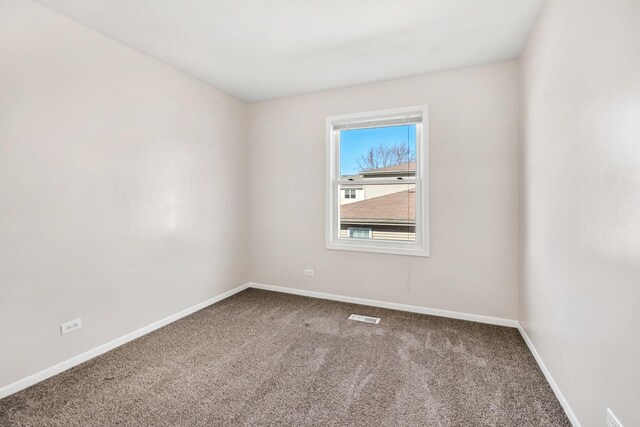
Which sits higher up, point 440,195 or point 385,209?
point 440,195

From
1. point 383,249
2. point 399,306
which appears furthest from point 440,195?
point 399,306

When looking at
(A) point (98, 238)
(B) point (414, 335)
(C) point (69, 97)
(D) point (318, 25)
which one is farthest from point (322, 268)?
(C) point (69, 97)

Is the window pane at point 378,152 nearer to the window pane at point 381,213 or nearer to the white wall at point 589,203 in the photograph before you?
the window pane at point 381,213

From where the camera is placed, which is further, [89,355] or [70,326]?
[89,355]

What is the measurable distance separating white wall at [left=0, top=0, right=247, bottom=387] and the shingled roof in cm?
176

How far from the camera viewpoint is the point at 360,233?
374cm

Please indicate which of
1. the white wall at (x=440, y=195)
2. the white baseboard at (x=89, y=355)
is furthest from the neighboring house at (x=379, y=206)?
the white baseboard at (x=89, y=355)

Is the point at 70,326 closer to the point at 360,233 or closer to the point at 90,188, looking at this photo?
the point at 90,188

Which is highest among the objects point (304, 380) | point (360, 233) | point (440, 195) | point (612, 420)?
point (440, 195)

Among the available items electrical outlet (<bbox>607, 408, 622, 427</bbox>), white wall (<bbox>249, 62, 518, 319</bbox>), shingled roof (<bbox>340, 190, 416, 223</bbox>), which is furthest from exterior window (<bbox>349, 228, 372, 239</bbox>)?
electrical outlet (<bbox>607, 408, 622, 427</bbox>)

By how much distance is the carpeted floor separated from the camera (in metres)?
1.73

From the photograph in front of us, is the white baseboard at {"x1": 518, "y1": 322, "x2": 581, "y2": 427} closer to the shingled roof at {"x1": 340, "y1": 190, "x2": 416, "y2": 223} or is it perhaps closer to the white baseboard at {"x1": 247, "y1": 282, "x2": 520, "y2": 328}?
the white baseboard at {"x1": 247, "y1": 282, "x2": 520, "y2": 328}

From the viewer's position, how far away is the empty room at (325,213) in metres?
1.61

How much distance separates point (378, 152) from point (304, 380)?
258cm
